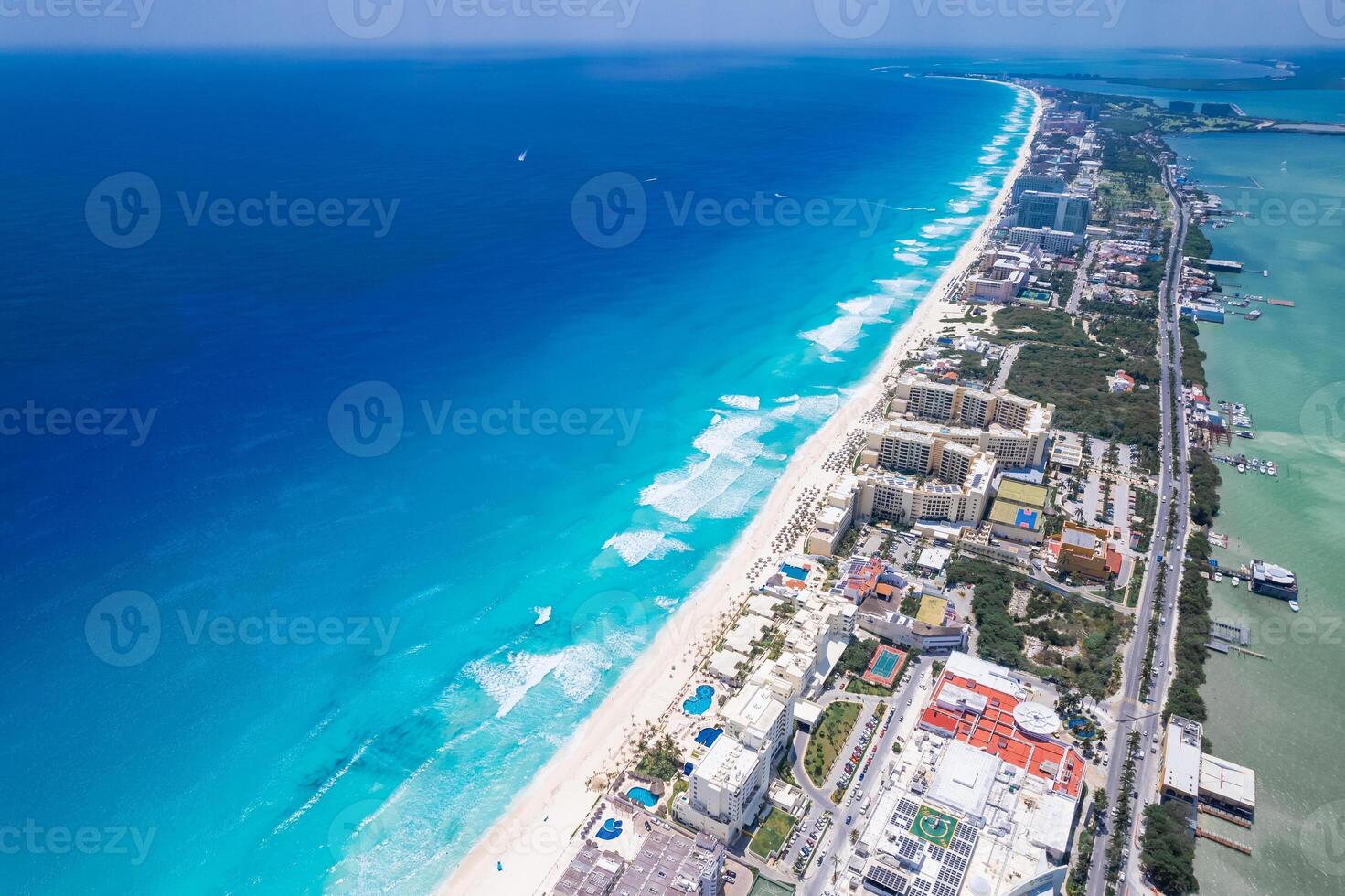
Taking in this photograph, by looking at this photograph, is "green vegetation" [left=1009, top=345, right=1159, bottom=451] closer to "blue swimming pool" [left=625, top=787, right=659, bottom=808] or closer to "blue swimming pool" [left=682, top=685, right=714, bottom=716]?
"blue swimming pool" [left=682, top=685, right=714, bottom=716]

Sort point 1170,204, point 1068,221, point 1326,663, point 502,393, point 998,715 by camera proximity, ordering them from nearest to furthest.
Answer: point 998,715, point 1326,663, point 502,393, point 1068,221, point 1170,204

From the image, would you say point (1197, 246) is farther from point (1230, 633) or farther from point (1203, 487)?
point (1230, 633)

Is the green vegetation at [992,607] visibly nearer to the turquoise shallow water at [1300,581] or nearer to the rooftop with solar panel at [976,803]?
the rooftop with solar panel at [976,803]

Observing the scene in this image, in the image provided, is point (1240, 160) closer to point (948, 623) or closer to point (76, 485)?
point (948, 623)

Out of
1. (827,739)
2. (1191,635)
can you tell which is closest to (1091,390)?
(1191,635)

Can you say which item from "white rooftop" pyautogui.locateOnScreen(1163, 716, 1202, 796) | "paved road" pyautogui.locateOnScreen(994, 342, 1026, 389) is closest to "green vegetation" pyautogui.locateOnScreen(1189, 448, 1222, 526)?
"paved road" pyautogui.locateOnScreen(994, 342, 1026, 389)

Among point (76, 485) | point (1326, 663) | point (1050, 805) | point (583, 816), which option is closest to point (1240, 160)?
point (1326, 663)
